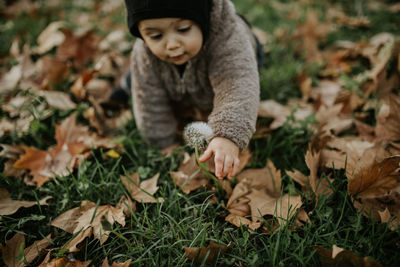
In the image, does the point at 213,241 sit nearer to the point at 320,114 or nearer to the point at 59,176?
the point at 59,176

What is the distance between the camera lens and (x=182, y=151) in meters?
1.68

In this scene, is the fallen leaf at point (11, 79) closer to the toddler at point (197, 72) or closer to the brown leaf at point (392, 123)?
the toddler at point (197, 72)

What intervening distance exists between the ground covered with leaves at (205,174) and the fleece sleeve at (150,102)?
0.12 meters

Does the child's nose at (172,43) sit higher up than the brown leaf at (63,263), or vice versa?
the child's nose at (172,43)

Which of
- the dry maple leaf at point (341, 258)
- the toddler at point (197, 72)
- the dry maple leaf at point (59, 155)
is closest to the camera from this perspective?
the dry maple leaf at point (341, 258)

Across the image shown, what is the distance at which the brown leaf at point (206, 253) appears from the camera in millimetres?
1076

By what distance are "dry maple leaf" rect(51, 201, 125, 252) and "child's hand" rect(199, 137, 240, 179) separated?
20.4 inches

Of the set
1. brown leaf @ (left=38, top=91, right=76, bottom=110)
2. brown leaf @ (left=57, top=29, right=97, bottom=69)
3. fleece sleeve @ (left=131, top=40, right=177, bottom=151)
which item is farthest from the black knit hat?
brown leaf @ (left=57, top=29, right=97, bottom=69)

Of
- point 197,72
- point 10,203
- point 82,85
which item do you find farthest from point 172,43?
point 10,203

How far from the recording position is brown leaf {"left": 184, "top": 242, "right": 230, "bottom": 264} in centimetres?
108

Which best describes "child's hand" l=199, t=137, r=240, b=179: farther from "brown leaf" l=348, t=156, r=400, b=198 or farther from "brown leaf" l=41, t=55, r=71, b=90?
"brown leaf" l=41, t=55, r=71, b=90

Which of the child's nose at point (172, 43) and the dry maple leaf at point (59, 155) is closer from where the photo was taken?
the child's nose at point (172, 43)

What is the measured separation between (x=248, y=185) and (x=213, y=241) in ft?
1.19

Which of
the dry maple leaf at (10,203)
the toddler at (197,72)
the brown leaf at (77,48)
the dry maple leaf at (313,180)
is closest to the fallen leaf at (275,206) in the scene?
the dry maple leaf at (313,180)
